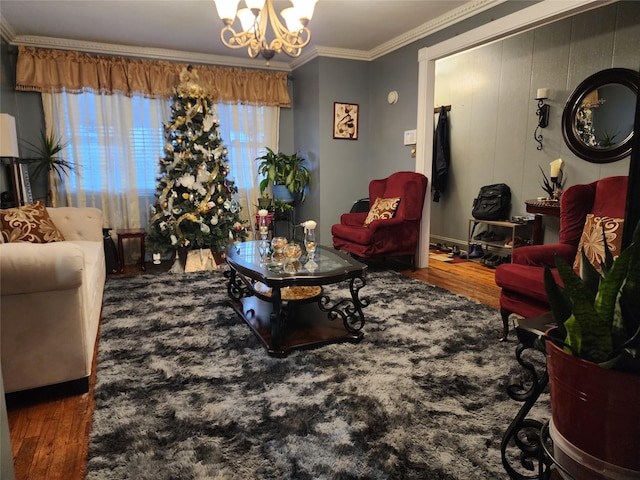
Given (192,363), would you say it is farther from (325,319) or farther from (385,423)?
(385,423)

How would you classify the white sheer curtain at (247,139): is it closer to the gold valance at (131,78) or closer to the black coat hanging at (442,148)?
the gold valance at (131,78)

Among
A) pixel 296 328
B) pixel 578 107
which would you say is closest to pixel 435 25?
pixel 578 107

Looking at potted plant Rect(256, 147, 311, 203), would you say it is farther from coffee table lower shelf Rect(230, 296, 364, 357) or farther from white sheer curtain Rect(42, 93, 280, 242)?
coffee table lower shelf Rect(230, 296, 364, 357)

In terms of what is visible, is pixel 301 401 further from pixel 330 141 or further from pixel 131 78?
pixel 131 78

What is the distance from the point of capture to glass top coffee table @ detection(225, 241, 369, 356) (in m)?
2.36

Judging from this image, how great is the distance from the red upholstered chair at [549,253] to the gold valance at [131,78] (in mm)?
3970

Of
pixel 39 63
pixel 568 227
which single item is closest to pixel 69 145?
pixel 39 63

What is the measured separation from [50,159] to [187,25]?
208cm

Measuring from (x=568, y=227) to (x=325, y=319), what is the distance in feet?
5.64

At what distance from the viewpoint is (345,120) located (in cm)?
538

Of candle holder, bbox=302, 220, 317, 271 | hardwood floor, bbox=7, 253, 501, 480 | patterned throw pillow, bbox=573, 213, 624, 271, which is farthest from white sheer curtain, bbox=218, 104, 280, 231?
patterned throw pillow, bbox=573, 213, 624, 271

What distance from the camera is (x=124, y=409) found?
6.04 ft


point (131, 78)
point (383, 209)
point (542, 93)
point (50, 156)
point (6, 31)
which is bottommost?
point (383, 209)

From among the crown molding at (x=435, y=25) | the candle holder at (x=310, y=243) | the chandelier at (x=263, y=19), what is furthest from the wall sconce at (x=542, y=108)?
the candle holder at (x=310, y=243)
